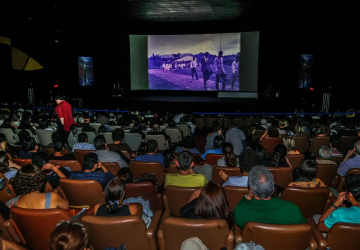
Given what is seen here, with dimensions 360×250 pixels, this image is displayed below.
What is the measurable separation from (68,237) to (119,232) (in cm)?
86

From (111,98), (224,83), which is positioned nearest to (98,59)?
(111,98)

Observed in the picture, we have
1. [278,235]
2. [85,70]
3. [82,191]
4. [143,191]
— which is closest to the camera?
[278,235]

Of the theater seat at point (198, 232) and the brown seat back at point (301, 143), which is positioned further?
the brown seat back at point (301, 143)

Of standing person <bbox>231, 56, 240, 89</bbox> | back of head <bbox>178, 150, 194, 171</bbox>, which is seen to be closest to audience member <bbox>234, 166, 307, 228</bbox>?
back of head <bbox>178, 150, 194, 171</bbox>

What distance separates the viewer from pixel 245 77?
1792cm

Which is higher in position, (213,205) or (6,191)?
(213,205)

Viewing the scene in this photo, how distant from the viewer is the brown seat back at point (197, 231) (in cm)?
249

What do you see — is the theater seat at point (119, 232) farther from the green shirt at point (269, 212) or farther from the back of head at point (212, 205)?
the green shirt at point (269, 212)

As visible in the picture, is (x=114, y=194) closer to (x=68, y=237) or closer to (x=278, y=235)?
(x=68, y=237)

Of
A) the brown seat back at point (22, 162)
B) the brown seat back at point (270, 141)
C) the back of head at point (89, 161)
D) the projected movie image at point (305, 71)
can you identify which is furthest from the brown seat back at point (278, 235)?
the projected movie image at point (305, 71)

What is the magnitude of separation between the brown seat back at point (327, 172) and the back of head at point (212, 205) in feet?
7.96

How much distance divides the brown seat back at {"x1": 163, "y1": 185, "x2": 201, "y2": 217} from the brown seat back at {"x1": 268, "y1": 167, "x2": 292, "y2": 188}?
1.41 metres

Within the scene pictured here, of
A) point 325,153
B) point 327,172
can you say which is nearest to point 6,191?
point 327,172

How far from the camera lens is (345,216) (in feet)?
9.20
